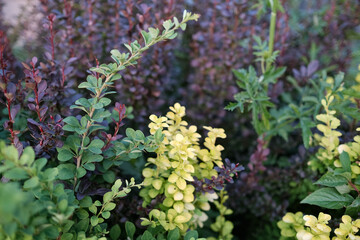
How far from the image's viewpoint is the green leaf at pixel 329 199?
109cm

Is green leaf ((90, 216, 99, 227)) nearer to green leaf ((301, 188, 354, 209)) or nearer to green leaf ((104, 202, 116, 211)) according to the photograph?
green leaf ((104, 202, 116, 211))

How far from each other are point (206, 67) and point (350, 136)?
2.99 ft

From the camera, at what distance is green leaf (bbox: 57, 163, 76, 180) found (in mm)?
965

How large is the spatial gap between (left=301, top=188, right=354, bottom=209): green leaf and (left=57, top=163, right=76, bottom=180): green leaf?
815mm

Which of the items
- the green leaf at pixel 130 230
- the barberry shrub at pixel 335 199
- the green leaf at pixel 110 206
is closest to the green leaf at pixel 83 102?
the green leaf at pixel 110 206

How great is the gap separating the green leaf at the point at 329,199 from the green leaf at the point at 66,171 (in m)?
0.81

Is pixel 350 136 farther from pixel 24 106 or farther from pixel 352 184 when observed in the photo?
pixel 24 106

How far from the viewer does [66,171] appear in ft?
3.24

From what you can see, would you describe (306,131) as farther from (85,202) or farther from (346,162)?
(85,202)

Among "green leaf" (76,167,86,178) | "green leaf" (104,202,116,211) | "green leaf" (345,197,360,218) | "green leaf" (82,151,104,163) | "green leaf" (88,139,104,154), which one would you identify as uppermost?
"green leaf" (88,139,104,154)

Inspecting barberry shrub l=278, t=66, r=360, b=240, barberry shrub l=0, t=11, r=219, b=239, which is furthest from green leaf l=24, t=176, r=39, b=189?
barberry shrub l=278, t=66, r=360, b=240

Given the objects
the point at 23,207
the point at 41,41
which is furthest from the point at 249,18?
the point at 23,207

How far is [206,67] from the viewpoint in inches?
76.4

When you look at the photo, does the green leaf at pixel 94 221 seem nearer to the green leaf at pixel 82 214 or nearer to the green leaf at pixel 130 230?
the green leaf at pixel 82 214
